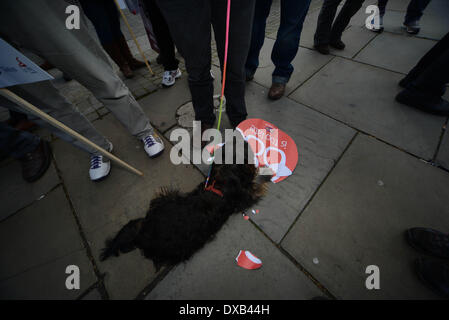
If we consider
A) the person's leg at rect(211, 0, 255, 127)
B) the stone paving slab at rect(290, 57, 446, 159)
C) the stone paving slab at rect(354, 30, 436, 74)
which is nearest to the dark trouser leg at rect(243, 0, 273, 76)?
the stone paving slab at rect(290, 57, 446, 159)

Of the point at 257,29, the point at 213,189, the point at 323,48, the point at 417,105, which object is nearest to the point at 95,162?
the point at 213,189

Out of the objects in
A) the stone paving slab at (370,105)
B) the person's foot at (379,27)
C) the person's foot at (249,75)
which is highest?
the person's foot at (379,27)

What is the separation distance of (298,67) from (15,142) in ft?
13.1

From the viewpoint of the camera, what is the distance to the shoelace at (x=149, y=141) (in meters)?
1.86

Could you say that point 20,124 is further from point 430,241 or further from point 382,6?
point 382,6

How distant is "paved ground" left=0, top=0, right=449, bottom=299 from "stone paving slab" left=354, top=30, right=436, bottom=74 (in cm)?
54

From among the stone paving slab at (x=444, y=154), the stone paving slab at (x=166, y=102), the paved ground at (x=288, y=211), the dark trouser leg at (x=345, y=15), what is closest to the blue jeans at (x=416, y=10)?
the dark trouser leg at (x=345, y=15)

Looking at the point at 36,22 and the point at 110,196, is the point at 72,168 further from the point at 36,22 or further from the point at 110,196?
the point at 36,22

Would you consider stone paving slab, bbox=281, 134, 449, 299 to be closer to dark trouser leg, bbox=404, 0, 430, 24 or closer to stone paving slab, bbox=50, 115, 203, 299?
stone paving slab, bbox=50, 115, 203, 299

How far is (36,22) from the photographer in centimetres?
97

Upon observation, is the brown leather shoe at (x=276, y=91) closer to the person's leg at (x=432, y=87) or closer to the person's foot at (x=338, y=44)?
the person's leg at (x=432, y=87)

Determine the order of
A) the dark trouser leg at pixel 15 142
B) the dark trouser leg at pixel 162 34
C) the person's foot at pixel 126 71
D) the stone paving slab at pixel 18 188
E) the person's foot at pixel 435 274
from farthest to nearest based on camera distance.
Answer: the person's foot at pixel 126 71
the dark trouser leg at pixel 162 34
the dark trouser leg at pixel 15 142
the stone paving slab at pixel 18 188
the person's foot at pixel 435 274

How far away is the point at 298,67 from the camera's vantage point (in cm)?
279

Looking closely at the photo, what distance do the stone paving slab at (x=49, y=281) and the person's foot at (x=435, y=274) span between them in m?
2.32
